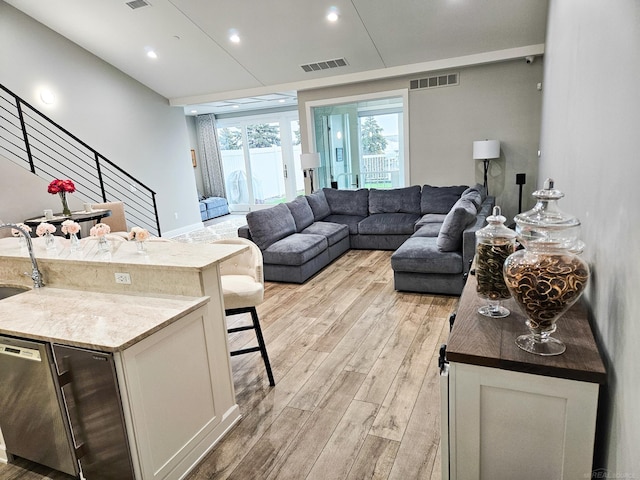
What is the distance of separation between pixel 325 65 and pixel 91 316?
5.63 metres

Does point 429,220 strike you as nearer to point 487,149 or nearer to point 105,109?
point 487,149

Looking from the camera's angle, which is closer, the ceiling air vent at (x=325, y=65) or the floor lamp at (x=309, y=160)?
the ceiling air vent at (x=325, y=65)

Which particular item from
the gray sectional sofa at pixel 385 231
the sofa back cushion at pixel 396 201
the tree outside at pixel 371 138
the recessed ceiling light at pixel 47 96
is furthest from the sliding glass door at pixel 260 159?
the recessed ceiling light at pixel 47 96

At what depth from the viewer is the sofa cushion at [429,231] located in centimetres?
486

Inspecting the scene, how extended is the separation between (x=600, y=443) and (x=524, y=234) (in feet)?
2.22

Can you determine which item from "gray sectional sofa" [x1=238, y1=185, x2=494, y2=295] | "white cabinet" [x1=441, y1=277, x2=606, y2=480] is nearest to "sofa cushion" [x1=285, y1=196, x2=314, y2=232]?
"gray sectional sofa" [x1=238, y1=185, x2=494, y2=295]

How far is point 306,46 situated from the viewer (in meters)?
5.94

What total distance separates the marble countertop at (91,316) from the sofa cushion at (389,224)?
415 centimetres

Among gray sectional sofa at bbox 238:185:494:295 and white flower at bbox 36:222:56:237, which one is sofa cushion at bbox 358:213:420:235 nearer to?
gray sectional sofa at bbox 238:185:494:295

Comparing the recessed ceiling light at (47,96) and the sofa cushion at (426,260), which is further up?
the recessed ceiling light at (47,96)

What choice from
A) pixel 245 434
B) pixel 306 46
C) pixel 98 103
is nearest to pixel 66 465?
pixel 245 434

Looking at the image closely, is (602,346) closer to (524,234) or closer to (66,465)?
(524,234)

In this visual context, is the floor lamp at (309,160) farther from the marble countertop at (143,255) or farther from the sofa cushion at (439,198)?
the marble countertop at (143,255)

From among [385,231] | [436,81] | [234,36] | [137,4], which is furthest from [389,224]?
[137,4]
